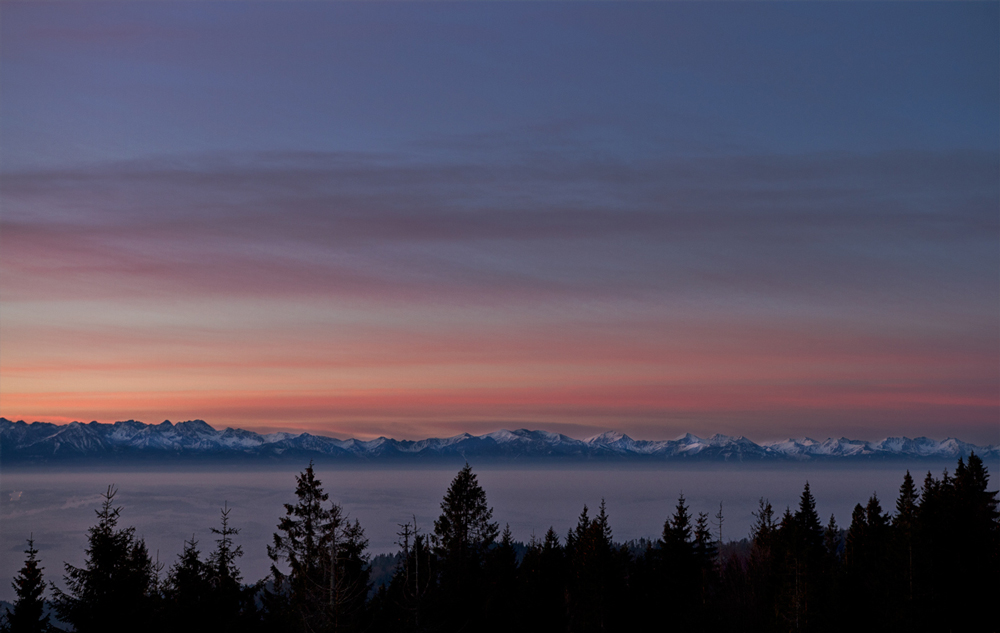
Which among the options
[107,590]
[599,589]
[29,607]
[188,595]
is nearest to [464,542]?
[599,589]

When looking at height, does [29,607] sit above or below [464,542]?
below

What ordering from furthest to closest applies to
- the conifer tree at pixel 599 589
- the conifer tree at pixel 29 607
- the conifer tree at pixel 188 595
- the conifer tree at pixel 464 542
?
the conifer tree at pixel 464 542 < the conifer tree at pixel 599 589 < the conifer tree at pixel 29 607 < the conifer tree at pixel 188 595

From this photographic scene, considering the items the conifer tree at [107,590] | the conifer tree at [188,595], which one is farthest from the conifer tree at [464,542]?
the conifer tree at [107,590]

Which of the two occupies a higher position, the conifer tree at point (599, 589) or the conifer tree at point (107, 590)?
the conifer tree at point (107, 590)

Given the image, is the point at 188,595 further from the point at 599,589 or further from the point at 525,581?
the point at 599,589

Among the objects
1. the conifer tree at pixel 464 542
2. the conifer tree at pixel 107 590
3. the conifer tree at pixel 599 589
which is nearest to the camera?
the conifer tree at pixel 107 590

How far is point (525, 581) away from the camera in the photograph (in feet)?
186

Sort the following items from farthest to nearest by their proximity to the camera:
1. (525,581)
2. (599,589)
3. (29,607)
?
(525,581)
(599,589)
(29,607)

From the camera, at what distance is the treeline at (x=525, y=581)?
3656 cm

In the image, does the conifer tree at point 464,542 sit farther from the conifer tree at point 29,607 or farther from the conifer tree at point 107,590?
the conifer tree at point 29,607

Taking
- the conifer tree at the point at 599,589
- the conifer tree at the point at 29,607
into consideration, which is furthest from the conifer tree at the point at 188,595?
the conifer tree at the point at 599,589

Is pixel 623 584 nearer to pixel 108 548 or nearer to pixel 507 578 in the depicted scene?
pixel 507 578

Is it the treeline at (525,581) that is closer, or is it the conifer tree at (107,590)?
the conifer tree at (107,590)

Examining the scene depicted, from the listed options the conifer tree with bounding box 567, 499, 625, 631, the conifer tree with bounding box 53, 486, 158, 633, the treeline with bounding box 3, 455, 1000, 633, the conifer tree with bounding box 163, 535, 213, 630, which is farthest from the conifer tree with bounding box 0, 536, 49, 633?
the conifer tree with bounding box 567, 499, 625, 631
